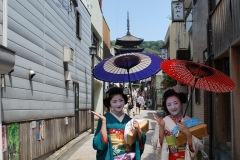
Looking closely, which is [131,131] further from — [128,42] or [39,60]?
[128,42]

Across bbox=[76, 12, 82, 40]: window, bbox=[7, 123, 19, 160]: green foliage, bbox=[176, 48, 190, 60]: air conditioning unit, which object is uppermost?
bbox=[76, 12, 82, 40]: window

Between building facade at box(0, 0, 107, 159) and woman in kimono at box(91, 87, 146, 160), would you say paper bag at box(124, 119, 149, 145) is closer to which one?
woman in kimono at box(91, 87, 146, 160)

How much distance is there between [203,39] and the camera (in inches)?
510

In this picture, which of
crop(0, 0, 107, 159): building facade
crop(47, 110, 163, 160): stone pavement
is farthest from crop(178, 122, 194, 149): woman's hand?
crop(47, 110, 163, 160): stone pavement

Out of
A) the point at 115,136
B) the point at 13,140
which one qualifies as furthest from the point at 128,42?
the point at 115,136

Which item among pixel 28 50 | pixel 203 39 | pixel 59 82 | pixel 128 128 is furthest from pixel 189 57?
pixel 128 128

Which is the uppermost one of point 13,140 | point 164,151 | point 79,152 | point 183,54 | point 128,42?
point 128,42

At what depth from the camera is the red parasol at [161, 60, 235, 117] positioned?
15.1 ft

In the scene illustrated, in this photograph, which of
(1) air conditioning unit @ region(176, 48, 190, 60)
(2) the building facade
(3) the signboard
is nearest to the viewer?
(2) the building facade

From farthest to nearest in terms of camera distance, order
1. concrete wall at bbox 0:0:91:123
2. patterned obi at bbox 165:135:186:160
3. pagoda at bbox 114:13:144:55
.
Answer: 1. pagoda at bbox 114:13:144:55
2. concrete wall at bbox 0:0:91:123
3. patterned obi at bbox 165:135:186:160

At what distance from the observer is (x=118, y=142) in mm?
4984

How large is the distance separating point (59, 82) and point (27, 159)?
442 cm

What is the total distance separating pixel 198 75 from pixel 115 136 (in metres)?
1.33

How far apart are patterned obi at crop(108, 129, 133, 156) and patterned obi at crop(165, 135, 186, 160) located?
0.54 m
